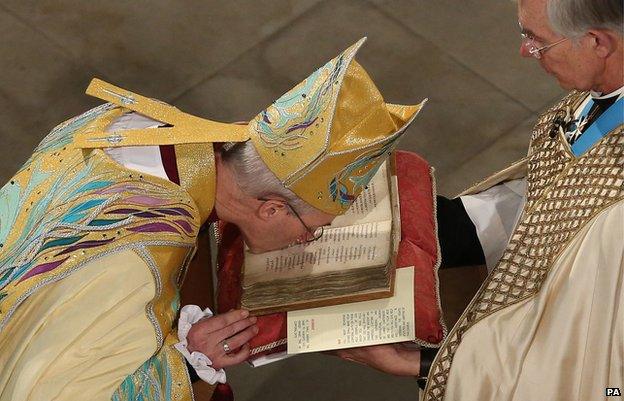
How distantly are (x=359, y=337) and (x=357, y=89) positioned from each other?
0.67 meters

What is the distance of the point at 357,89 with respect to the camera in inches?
113

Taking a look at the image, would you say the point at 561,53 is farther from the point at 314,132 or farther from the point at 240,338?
the point at 240,338

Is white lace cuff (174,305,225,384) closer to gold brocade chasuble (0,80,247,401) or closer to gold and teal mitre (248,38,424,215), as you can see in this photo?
gold brocade chasuble (0,80,247,401)

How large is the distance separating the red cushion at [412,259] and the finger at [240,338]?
0.03 meters

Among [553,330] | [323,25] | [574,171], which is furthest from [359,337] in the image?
[323,25]

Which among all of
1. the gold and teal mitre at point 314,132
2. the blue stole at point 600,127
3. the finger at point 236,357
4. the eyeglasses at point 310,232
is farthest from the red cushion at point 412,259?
the blue stole at point 600,127

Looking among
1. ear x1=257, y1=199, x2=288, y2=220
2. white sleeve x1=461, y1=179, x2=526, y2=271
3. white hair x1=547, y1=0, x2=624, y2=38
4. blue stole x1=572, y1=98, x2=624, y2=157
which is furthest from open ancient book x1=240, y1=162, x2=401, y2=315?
white hair x1=547, y1=0, x2=624, y2=38

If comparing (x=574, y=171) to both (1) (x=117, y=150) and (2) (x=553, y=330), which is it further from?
(1) (x=117, y=150)

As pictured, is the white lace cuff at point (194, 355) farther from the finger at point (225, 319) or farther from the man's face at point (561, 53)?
the man's face at point (561, 53)

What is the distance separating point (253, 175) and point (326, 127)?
257 millimetres

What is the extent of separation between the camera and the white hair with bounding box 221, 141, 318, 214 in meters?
2.93

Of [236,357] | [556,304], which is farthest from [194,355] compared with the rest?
[556,304]

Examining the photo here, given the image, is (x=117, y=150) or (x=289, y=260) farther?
(x=289, y=260)

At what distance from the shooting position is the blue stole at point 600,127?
2.93 metres
